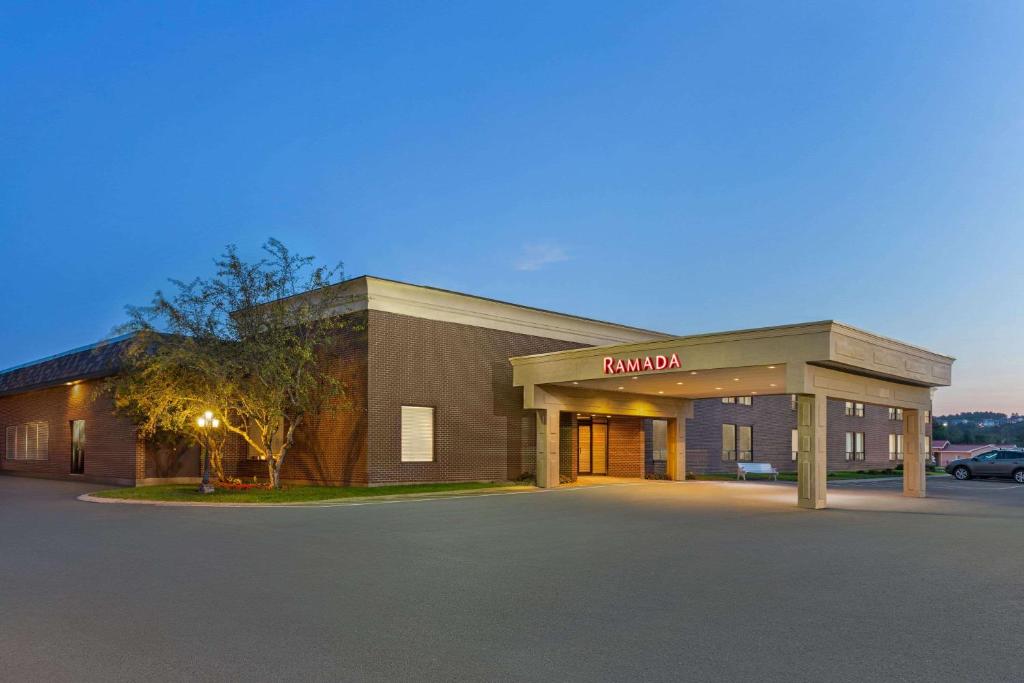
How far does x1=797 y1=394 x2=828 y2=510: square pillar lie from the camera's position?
21250 mm

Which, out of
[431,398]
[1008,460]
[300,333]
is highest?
[300,333]

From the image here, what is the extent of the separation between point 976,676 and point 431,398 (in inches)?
926

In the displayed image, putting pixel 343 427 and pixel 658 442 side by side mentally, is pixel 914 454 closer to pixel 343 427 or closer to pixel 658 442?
pixel 658 442

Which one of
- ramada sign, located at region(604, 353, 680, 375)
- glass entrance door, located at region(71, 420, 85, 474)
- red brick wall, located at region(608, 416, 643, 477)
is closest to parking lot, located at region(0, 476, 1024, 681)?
ramada sign, located at region(604, 353, 680, 375)

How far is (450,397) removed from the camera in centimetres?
2941

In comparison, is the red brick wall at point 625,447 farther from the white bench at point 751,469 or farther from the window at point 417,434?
the window at point 417,434

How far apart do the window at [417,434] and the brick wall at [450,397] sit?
218mm

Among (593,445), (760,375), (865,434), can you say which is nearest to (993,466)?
(865,434)

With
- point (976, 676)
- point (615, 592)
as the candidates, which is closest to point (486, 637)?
point (615, 592)

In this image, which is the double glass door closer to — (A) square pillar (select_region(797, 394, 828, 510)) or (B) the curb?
(B) the curb

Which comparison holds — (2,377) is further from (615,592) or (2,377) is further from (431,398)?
(615,592)

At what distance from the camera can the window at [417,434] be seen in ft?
91.6

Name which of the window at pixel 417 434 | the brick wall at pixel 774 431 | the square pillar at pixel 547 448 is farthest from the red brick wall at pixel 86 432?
the brick wall at pixel 774 431

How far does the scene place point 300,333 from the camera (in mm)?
26953
